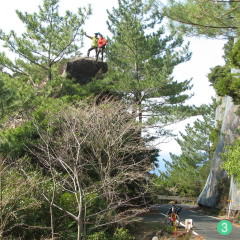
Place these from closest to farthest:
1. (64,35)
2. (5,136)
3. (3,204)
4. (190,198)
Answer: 1. (3,204)
2. (5,136)
3. (64,35)
4. (190,198)

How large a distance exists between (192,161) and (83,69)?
28247 mm

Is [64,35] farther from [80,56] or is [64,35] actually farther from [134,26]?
[134,26]

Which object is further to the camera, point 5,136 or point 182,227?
point 182,227

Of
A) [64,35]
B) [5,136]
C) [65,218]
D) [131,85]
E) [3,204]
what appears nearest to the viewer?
[3,204]

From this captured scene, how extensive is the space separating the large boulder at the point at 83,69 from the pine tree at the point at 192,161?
75.1 ft

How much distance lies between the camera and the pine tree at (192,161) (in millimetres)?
50031

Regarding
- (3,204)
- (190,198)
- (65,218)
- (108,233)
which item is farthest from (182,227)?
(190,198)

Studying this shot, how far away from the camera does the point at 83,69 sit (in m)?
28.2

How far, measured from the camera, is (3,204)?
38.8 ft

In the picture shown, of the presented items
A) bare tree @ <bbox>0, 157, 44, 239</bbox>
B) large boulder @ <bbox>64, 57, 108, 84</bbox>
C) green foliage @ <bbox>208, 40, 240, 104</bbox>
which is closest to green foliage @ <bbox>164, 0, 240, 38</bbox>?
green foliage @ <bbox>208, 40, 240, 104</bbox>

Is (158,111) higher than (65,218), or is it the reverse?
(158,111)

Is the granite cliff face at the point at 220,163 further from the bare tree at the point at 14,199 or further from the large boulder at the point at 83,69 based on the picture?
the bare tree at the point at 14,199

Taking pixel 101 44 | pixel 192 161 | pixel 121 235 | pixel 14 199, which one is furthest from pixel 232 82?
pixel 192 161

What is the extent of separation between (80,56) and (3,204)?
1851 cm
